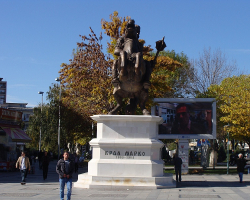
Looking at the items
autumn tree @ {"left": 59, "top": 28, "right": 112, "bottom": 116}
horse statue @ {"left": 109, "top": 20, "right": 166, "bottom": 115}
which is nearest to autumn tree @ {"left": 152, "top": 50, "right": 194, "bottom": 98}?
autumn tree @ {"left": 59, "top": 28, "right": 112, "bottom": 116}

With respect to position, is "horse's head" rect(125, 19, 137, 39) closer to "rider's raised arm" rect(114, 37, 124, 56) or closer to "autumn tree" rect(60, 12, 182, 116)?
"rider's raised arm" rect(114, 37, 124, 56)

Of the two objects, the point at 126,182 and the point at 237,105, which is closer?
the point at 126,182

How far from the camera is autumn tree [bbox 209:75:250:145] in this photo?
2970cm

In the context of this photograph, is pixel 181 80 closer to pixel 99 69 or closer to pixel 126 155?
pixel 99 69

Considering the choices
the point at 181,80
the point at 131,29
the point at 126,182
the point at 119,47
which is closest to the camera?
the point at 126,182

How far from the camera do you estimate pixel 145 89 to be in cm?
1662

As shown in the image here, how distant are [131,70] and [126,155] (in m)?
3.30

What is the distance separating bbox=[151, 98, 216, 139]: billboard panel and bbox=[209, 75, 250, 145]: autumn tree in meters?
1.95

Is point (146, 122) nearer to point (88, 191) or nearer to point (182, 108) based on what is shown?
point (88, 191)

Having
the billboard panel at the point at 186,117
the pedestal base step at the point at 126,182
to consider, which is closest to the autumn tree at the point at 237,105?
the billboard panel at the point at 186,117

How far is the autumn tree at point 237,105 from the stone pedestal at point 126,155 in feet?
50.4

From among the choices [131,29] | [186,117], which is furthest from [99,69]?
[131,29]

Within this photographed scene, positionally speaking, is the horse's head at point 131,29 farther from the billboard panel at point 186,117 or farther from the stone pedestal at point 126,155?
the billboard panel at point 186,117

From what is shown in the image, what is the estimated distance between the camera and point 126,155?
50.7ft
